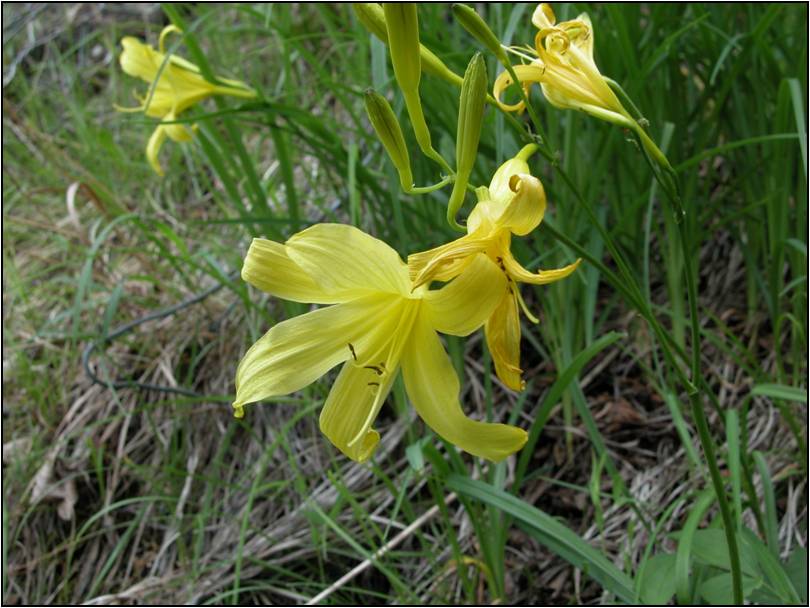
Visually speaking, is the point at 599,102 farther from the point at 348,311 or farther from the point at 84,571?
the point at 84,571

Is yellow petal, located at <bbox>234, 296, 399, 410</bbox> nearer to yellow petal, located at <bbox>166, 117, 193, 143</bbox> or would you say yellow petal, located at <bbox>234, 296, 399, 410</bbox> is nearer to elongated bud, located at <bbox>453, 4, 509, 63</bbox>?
elongated bud, located at <bbox>453, 4, 509, 63</bbox>

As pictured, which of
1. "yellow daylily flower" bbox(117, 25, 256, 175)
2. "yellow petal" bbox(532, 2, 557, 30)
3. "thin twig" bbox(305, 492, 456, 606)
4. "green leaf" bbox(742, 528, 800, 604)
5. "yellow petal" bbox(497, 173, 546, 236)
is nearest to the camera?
"yellow petal" bbox(497, 173, 546, 236)

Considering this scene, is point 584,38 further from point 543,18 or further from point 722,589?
point 722,589

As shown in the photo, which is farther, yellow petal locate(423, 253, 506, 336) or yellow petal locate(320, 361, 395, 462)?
yellow petal locate(320, 361, 395, 462)

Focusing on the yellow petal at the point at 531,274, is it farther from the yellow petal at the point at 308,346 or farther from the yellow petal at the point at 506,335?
the yellow petal at the point at 308,346

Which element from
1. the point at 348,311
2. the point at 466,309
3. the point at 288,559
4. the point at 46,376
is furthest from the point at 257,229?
the point at 466,309

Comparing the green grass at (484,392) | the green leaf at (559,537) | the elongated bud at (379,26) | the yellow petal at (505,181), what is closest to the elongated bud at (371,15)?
the elongated bud at (379,26)

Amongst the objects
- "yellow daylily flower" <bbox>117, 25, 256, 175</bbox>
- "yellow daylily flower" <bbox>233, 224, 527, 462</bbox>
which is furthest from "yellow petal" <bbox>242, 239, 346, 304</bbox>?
"yellow daylily flower" <bbox>117, 25, 256, 175</bbox>
